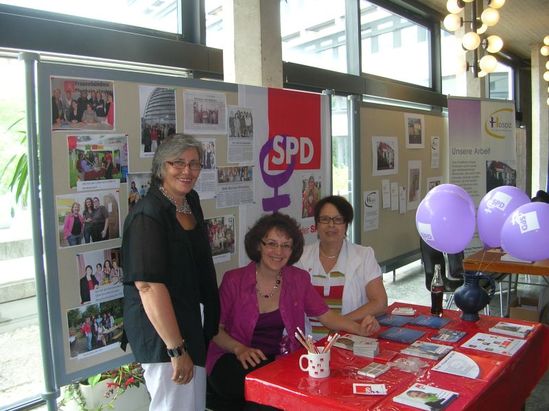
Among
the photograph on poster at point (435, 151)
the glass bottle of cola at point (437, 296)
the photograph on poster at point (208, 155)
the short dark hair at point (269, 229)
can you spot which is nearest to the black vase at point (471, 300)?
the glass bottle of cola at point (437, 296)

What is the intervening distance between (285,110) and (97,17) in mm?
1159

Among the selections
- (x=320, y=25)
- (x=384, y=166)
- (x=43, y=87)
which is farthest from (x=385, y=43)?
(x=43, y=87)

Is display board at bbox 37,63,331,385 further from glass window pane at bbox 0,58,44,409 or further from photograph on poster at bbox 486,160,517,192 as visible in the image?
photograph on poster at bbox 486,160,517,192

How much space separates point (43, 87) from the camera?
188 centimetres

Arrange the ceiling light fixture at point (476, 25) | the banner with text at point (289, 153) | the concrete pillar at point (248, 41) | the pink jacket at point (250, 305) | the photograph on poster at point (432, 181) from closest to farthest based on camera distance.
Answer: the pink jacket at point (250, 305) < the banner with text at point (289, 153) < the concrete pillar at point (248, 41) < the ceiling light fixture at point (476, 25) < the photograph on poster at point (432, 181)

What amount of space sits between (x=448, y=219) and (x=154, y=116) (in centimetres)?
151

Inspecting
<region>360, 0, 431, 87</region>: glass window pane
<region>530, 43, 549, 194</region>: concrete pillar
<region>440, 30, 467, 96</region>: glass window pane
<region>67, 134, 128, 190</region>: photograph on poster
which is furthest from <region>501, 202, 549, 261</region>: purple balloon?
<region>530, 43, 549, 194</region>: concrete pillar

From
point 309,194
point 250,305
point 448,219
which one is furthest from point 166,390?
point 309,194

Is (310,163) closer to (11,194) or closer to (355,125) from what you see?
(355,125)

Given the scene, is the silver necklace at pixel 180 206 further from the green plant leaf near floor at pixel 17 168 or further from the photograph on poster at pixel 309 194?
the photograph on poster at pixel 309 194

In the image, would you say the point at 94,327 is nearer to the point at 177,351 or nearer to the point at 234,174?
the point at 177,351

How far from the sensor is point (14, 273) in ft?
9.00

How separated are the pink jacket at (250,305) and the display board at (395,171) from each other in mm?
2271

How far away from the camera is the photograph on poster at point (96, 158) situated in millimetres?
1985
